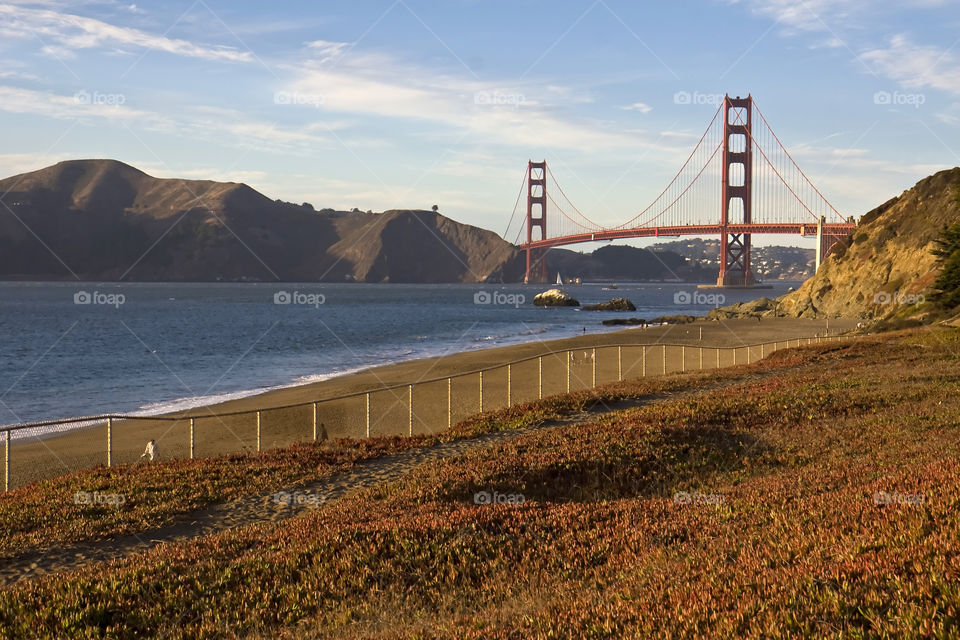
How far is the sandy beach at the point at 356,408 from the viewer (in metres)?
22.2

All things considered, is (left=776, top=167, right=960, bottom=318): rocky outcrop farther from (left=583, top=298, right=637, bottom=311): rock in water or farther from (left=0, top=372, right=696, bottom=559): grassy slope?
(left=0, top=372, right=696, bottom=559): grassy slope

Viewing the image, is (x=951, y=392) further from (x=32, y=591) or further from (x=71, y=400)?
(x=71, y=400)

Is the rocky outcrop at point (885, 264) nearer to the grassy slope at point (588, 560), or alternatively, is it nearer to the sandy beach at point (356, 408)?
the sandy beach at point (356, 408)

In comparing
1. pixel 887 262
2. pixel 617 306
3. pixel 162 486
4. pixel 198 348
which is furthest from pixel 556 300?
pixel 162 486

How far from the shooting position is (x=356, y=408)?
29375mm

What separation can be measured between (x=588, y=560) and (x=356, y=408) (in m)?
23.2

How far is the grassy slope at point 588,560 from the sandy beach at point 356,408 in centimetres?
768

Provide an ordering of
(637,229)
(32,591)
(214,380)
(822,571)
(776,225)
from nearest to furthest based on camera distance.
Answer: (822,571)
(32,591)
(214,380)
(776,225)
(637,229)

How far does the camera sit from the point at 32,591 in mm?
6996

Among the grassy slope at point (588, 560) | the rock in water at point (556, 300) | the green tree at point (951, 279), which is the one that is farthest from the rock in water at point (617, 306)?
the grassy slope at point (588, 560)

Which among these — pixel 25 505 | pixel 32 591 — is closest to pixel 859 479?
pixel 32 591

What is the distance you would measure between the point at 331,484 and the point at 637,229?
11939cm

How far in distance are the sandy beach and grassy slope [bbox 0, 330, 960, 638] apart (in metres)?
7.68

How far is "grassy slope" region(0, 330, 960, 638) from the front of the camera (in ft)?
15.5
